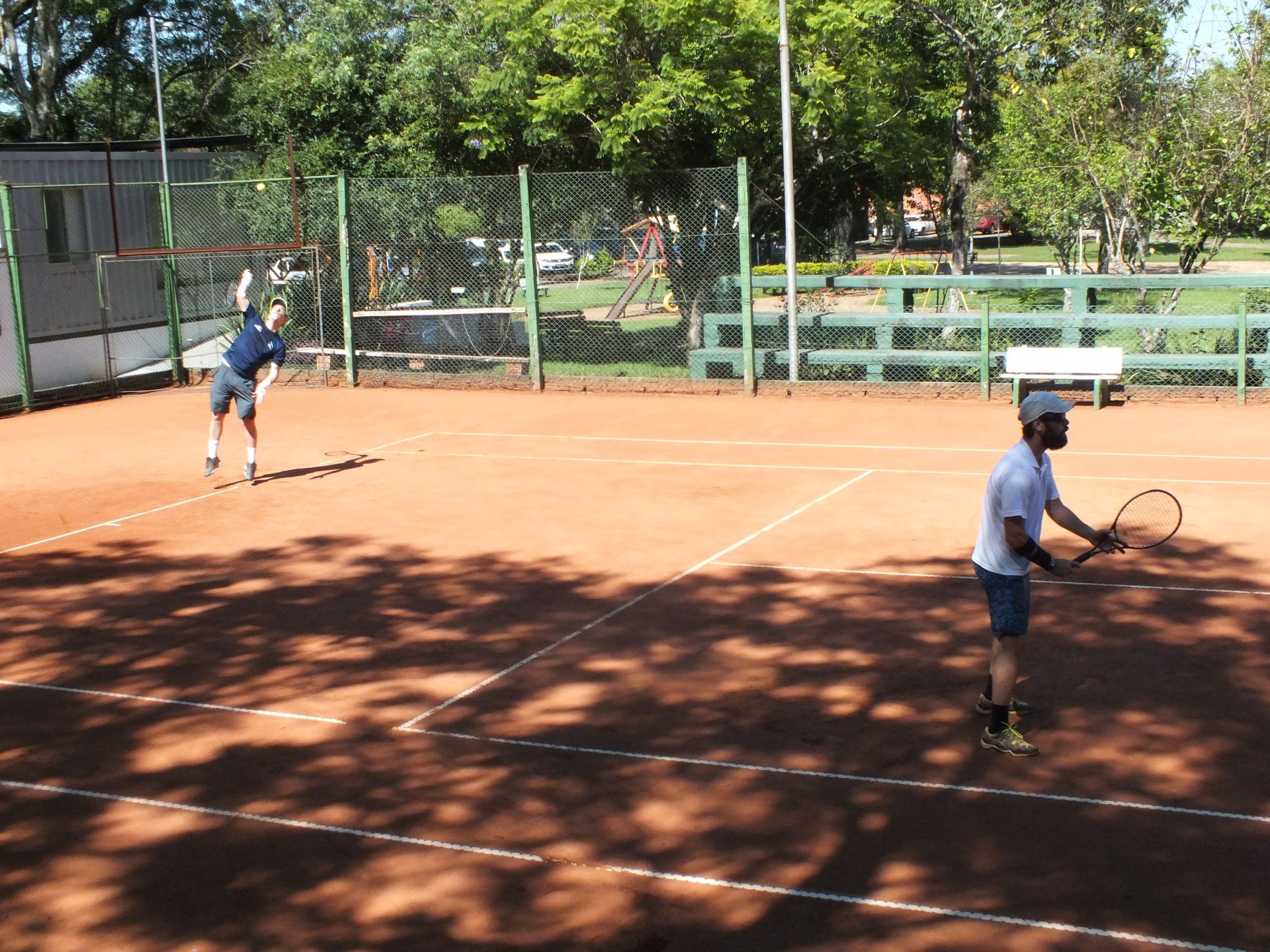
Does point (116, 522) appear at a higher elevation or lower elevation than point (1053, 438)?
lower

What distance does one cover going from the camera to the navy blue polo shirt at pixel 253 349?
13516 millimetres

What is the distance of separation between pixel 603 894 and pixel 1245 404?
14.4 meters

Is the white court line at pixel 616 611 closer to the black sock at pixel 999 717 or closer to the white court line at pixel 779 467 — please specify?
the white court line at pixel 779 467

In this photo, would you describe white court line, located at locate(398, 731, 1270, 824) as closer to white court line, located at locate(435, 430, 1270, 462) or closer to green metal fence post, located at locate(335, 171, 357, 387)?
white court line, located at locate(435, 430, 1270, 462)

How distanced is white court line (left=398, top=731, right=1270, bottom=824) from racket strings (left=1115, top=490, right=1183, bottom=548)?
143 cm

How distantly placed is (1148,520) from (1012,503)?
0.94m

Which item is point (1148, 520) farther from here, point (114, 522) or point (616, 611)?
point (114, 522)

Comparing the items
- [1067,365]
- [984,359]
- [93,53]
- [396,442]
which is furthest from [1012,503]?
[93,53]

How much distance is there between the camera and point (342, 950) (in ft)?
16.1

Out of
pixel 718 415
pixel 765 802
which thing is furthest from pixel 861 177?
pixel 765 802

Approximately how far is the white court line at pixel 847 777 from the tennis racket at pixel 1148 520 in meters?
1.38

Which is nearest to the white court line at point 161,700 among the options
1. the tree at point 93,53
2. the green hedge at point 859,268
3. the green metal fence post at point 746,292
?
the green metal fence post at point 746,292

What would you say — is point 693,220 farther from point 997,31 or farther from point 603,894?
point 603,894

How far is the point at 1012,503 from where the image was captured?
6.41m
